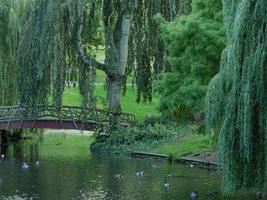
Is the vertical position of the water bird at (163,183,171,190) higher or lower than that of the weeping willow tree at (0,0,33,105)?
lower

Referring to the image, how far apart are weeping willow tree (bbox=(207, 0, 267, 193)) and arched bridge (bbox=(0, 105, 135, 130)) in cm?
1849

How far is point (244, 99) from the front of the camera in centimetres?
1389

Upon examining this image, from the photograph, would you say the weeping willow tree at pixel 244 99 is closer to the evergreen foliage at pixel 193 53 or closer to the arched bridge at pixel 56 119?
the evergreen foliage at pixel 193 53

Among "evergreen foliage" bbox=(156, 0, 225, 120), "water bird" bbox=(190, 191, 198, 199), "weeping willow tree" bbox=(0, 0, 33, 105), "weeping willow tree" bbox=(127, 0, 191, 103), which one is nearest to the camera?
"water bird" bbox=(190, 191, 198, 199)

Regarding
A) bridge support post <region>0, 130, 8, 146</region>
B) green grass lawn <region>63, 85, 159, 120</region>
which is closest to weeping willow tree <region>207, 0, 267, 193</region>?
bridge support post <region>0, 130, 8, 146</region>

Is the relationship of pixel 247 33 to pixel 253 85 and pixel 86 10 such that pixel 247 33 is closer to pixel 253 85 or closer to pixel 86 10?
pixel 253 85

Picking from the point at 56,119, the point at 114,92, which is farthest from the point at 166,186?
the point at 56,119

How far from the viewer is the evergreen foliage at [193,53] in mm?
21516

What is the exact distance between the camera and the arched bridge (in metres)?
33.1

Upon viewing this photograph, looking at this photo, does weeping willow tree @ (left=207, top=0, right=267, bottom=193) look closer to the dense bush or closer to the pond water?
the pond water

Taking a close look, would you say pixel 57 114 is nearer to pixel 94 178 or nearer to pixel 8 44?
pixel 8 44

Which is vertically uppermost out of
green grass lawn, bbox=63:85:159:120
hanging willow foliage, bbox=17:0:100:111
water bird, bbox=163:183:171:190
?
hanging willow foliage, bbox=17:0:100:111

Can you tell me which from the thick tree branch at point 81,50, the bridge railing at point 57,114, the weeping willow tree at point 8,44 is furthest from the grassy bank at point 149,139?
the weeping willow tree at point 8,44

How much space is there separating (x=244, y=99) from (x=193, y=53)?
8.38 meters
